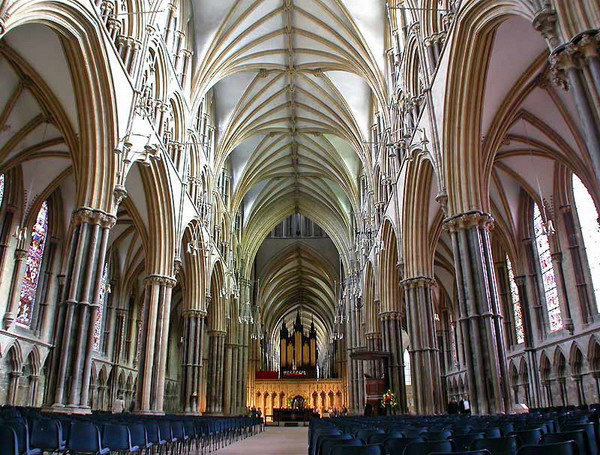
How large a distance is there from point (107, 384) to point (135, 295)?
5848 millimetres

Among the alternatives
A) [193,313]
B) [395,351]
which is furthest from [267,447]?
[193,313]

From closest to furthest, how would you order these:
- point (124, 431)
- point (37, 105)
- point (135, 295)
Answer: point (124, 431), point (37, 105), point (135, 295)

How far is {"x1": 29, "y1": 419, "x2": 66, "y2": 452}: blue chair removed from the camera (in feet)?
19.5

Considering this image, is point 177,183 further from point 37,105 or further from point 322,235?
point 322,235

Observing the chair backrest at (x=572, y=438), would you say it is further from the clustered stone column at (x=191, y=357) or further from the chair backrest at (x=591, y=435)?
the clustered stone column at (x=191, y=357)

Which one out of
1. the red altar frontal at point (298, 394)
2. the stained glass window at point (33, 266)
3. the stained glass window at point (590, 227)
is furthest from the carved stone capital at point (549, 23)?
the red altar frontal at point (298, 394)

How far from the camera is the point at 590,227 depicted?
17938 mm

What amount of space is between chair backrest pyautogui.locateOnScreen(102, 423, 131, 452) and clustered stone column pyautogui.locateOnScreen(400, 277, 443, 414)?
12348mm

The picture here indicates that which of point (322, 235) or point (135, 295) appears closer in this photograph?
point (135, 295)

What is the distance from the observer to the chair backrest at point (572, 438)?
3.65m

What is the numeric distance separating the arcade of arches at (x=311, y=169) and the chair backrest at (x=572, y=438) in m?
4.04

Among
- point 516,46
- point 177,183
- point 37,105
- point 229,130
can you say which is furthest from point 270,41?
point 516,46

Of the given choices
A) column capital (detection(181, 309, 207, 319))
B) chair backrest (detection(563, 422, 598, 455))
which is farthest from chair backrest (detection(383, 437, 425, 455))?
column capital (detection(181, 309, 207, 319))

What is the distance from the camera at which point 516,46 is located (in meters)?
12.6
